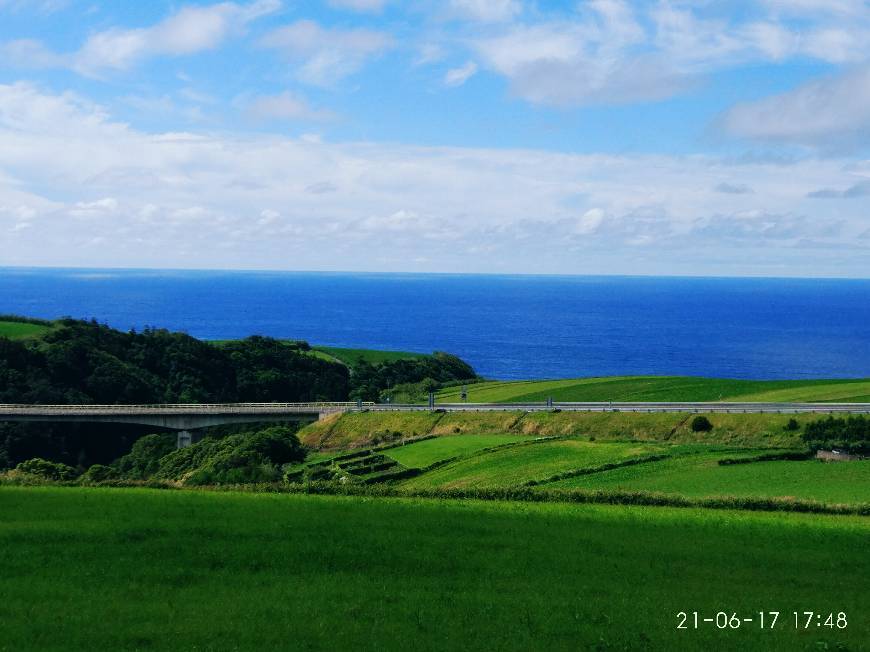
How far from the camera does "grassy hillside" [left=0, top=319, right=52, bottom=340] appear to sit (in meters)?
133

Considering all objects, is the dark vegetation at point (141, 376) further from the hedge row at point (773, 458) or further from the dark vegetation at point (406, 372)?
the hedge row at point (773, 458)

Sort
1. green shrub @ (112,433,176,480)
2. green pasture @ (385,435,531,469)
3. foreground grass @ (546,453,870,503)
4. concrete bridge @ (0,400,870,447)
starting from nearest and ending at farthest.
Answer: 1. foreground grass @ (546,453,870,503)
2. green pasture @ (385,435,531,469)
3. green shrub @ (112,433,176,480)
4. concrete bridge @ (0,400,870,447)

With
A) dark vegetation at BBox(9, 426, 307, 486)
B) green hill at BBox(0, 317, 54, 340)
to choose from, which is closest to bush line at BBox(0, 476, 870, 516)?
dark vegetation at BBox(9, 426, 307, 486)

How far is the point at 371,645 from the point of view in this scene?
22922 millimetres

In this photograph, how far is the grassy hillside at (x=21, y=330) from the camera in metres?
133

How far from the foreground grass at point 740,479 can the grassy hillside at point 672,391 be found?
32406 mm

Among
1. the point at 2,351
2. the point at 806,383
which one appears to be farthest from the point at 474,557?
the point at 2,351

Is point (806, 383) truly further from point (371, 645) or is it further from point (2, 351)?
point (2, 351)

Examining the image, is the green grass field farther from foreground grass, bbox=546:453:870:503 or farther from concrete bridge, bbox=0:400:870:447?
foreground grass, bbox=546:453:870:503

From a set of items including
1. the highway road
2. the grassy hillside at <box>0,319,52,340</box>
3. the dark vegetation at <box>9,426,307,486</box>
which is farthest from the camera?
the grassy hillside at <box>0,319,52,340</box>

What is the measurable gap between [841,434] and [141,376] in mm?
98057

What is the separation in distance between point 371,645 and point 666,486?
30.2 metres

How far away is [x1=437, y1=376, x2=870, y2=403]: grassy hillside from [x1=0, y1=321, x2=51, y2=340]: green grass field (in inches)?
2583

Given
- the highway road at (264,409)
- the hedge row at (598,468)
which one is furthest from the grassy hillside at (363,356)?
the hedge row at (598,468)
